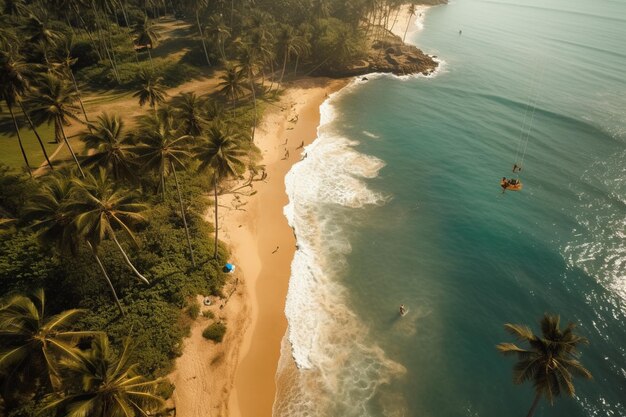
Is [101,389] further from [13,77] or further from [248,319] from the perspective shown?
[13,77]

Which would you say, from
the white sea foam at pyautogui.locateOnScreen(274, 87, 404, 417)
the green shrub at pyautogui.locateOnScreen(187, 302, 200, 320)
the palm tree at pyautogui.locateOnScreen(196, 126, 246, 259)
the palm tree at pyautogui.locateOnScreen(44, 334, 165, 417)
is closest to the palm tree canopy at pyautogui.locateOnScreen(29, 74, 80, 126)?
the palm tree at pyautogui.locateOnScreen(196, 126, 246, 259)

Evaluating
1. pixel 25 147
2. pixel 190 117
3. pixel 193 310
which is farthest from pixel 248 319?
pixel 25 147

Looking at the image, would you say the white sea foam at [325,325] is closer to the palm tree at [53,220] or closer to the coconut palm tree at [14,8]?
the palm tree at [53,220]

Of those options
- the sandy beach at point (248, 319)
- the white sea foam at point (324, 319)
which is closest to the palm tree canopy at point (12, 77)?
the sandy beach at point (248, 319)

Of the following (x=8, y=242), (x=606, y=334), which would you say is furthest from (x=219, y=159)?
(x=606, y=334)

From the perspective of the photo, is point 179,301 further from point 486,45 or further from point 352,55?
point 486,45
